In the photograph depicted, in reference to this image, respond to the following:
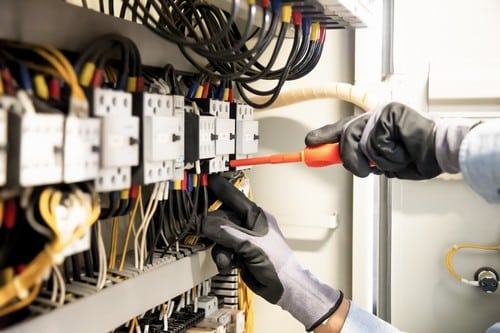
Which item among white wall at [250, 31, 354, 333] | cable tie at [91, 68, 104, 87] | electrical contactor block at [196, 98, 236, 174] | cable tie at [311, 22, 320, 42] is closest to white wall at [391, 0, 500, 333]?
white wall at [250, 31, 354, 333]

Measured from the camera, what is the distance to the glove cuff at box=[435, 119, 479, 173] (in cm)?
104

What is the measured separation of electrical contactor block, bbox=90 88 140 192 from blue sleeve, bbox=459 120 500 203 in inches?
24.7

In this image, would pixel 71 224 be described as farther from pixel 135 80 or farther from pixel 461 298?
pixel 461 298

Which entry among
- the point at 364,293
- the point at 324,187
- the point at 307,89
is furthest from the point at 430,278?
the point at 307,89

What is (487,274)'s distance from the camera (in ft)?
5.07

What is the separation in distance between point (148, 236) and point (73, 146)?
47 centimetres

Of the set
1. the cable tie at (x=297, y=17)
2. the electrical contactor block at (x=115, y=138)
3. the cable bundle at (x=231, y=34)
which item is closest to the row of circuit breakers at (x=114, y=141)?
the electrical contactor block at (x=115, y=138)

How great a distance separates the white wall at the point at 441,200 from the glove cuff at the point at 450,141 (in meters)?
0.54

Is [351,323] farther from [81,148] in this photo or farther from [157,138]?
[81,148]

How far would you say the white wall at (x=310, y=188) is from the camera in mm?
1679

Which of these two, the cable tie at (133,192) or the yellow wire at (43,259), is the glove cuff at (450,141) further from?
the yellow wire at (43,259)

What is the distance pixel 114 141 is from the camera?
31.5 inches

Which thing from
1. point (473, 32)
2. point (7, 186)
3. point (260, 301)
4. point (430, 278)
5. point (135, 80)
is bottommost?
point (260, 301)

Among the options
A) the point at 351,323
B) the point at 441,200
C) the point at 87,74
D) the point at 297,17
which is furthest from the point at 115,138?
the point at 441,200
